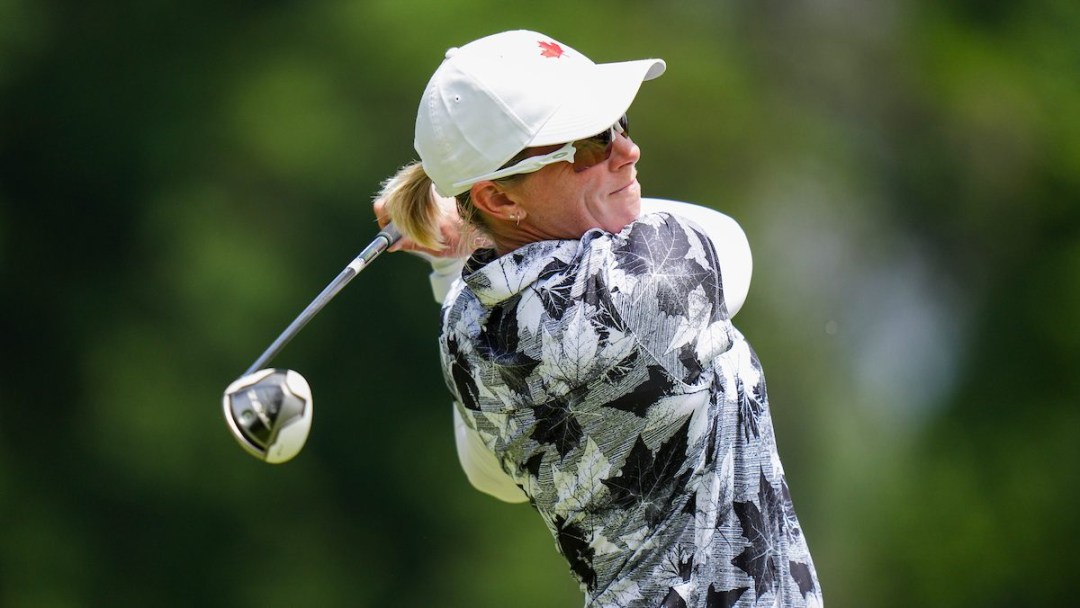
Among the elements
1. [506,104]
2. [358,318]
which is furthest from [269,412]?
[358,318]

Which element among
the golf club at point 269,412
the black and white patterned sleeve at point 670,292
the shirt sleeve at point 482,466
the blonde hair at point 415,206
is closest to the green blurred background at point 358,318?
the shirt sleeve at point 482,466

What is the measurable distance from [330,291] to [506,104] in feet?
1.19

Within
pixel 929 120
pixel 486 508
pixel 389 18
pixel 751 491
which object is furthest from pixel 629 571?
pixel 929 120

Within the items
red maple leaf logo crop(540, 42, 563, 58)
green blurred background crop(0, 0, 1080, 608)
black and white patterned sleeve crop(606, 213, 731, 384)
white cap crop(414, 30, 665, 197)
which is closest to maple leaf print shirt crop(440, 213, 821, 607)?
black and white patterned sleeve crop(606, 213, 731, 384)

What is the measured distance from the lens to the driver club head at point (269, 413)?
1439 mm

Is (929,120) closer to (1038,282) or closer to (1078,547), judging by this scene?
(1038,282)

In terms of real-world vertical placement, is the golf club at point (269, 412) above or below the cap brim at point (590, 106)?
below

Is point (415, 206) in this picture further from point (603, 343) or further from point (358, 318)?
point (358, 318)

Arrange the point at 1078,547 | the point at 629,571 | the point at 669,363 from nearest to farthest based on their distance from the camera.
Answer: the point at 669,363
the point at 629,571
the point at 1078,547

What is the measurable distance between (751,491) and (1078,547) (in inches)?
121

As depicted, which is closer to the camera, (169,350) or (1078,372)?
(169,350)

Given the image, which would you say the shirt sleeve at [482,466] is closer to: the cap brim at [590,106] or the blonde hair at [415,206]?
→ the blonde hair at [415,206]

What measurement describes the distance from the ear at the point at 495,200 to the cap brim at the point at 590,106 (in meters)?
0.09

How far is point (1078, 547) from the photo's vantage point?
399cm
